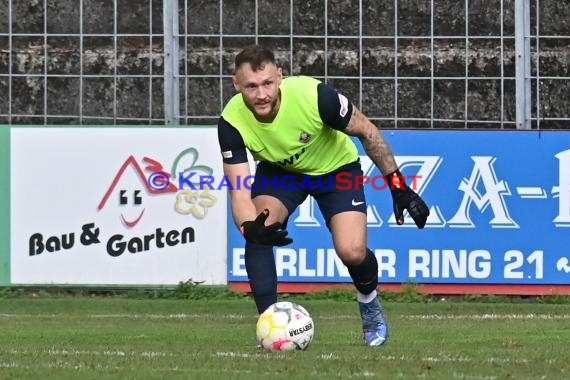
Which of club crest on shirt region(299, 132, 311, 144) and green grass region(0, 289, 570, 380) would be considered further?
club crest on shirt region(299, 132, 311, 144)

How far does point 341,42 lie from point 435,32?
1.26m

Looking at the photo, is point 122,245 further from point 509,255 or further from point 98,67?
point 509,255

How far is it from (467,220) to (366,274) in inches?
202

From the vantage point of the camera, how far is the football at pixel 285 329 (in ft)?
25.5

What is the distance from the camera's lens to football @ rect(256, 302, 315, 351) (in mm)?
7758

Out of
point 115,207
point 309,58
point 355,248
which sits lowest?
point 355,248

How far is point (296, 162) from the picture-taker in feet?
27.4

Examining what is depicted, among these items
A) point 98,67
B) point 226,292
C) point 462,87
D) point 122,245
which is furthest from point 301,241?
point 98,67

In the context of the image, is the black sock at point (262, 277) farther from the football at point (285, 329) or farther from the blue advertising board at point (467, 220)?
the blue advertising board at point (467, 220)

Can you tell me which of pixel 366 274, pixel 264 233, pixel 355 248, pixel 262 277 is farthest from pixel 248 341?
pixel 264 233

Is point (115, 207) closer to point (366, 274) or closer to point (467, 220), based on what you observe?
point (467, 220)

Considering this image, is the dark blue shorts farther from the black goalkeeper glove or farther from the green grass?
the green grass

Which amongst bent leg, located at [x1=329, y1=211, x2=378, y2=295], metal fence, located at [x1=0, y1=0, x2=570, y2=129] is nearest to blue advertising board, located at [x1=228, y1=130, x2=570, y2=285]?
metal fence, located at [x1=0, y1=0, x2=570, y2=129]

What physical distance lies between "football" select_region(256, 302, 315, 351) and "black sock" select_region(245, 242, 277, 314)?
0.31 meters
